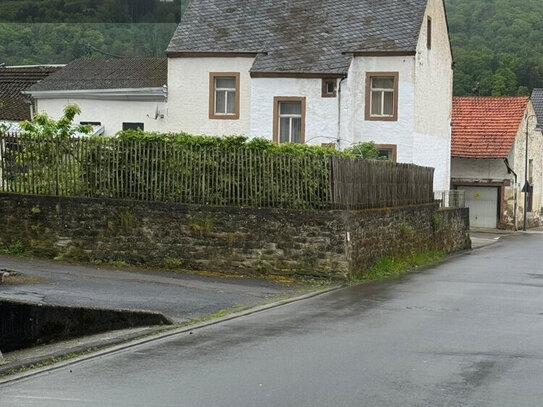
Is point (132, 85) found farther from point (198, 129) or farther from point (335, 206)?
point (335, 206)

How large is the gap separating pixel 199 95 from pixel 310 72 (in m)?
4.78

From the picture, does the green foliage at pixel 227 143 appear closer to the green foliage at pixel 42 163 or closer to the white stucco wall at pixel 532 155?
the green foliage at pixel 42 163

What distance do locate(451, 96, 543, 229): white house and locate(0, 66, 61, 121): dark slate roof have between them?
23674 millimetres

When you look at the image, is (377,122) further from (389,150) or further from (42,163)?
(42,163)

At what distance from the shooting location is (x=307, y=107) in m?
40.0

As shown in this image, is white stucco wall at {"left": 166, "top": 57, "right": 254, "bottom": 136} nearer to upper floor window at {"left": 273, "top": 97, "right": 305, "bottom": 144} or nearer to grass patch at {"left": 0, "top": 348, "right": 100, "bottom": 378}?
upper floor window at {"left": 273, "top": 97, "right": 305, "bottom": 144}

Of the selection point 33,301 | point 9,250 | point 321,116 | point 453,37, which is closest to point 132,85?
point 321,116

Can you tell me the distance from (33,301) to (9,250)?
24.7 feet

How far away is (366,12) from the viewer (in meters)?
41.3

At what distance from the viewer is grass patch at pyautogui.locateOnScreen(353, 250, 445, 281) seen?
21.7 metres

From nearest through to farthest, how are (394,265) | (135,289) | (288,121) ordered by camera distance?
(135,289) → (394,265) → (288,121)

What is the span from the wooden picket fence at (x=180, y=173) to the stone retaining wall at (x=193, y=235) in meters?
0.43

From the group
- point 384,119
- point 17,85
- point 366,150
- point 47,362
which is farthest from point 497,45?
point 47,362

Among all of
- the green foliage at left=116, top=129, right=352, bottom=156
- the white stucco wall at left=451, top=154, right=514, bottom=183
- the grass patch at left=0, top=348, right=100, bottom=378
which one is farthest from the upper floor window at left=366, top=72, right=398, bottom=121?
the grass patch at left=0, top=348, right=100, bottom=378
